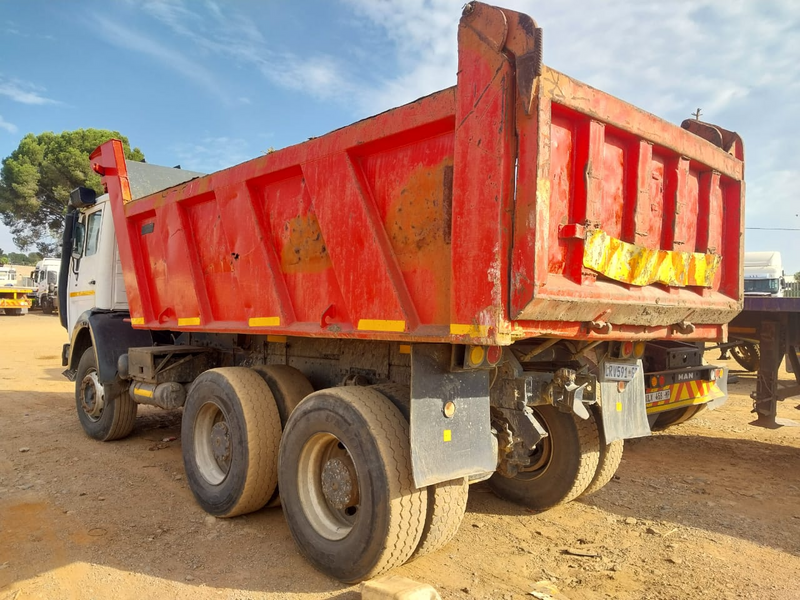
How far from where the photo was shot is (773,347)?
6.08 metres


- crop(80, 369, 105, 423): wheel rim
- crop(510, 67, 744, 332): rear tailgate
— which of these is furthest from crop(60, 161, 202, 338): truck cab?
crop(510, 67, 744, 332): rear tailgate

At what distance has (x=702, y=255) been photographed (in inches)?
152

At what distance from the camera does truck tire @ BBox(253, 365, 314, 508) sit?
4.23 metres

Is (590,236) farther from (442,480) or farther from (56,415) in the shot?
(56,415)

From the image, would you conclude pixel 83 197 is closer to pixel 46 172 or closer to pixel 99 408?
pixel 99 408

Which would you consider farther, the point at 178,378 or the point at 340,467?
the point at 178,378

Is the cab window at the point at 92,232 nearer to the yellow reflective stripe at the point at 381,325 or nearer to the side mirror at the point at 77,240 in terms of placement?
the side mirror at the point at 77,240

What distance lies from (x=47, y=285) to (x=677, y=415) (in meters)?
34.9

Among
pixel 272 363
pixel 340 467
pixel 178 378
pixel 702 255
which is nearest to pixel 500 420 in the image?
pixel 340 467

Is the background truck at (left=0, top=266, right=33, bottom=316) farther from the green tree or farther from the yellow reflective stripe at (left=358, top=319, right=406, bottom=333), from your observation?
the yellow reflective stripe at (left=358, top=319, right=406, bottom=333)

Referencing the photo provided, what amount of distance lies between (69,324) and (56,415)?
133cm

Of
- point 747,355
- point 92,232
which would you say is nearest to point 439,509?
point 92,232

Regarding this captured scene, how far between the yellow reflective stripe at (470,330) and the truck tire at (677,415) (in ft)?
11.3

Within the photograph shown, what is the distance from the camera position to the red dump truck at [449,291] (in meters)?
2.71
